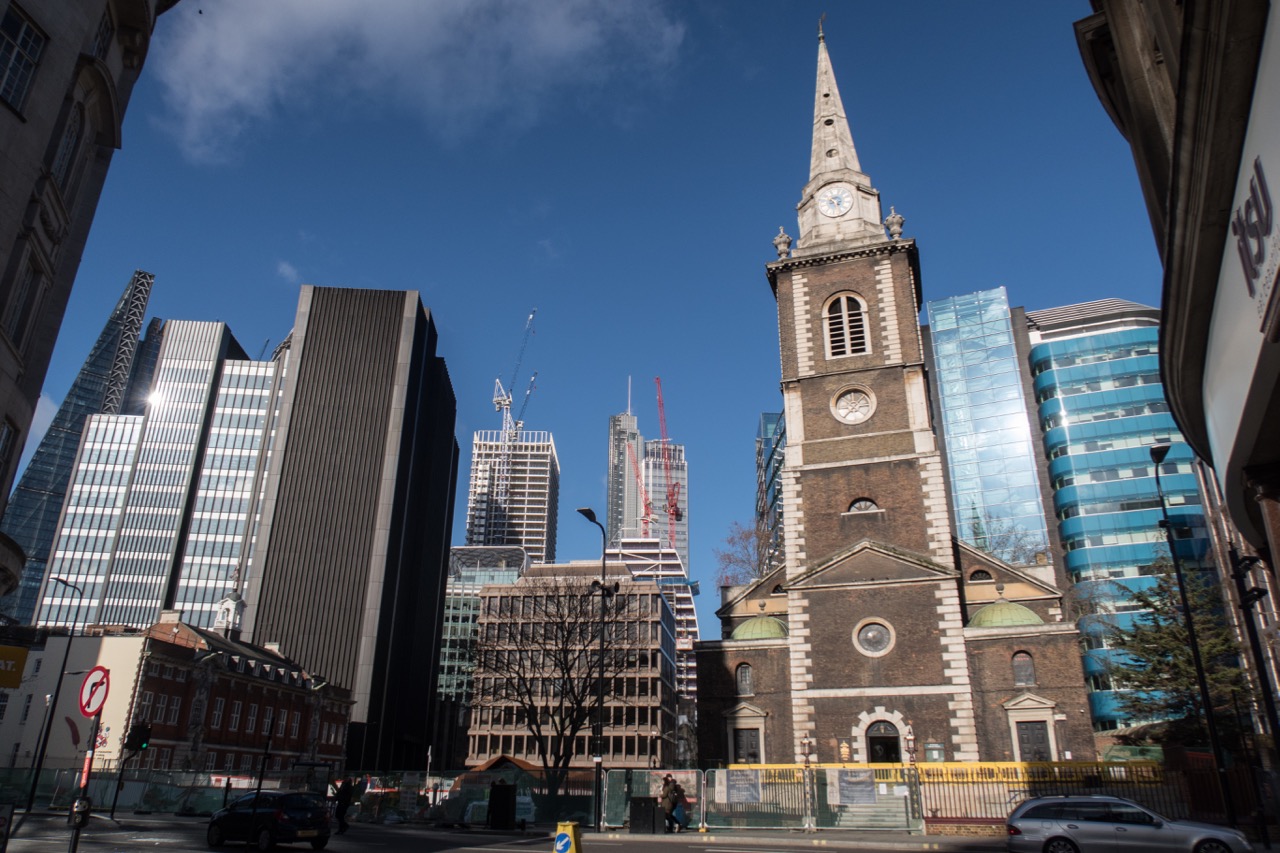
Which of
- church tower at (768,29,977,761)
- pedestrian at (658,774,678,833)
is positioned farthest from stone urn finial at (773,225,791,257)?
pedestrian at (658,774,678,833)

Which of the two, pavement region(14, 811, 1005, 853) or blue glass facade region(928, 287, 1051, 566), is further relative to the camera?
blue glass facade region(928, 287, 1051, 566)

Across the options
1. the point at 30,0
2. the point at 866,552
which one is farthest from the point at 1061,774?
the point at 30,0

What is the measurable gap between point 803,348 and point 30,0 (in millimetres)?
31583

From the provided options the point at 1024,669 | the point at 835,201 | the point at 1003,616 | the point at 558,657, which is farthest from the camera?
the point at 558,657

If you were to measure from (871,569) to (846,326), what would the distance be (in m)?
12.2

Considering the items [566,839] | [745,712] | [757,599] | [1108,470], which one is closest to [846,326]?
[757,599]

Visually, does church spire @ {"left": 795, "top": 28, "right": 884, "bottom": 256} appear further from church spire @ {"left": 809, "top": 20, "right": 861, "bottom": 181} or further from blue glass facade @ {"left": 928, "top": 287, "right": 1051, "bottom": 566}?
blue glass facade @ {"left": 928, "top": 287, "right": 1051, "bottom": 566}

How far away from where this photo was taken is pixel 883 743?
105ft

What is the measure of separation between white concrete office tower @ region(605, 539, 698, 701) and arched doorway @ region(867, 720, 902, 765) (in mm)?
129397

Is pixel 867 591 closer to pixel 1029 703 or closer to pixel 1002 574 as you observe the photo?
pixel 1029 703

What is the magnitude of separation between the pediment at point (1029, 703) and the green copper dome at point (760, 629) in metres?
10.1

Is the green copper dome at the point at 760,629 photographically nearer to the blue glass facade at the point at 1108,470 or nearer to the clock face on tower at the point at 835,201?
the clock face on tower at the point at 835,201

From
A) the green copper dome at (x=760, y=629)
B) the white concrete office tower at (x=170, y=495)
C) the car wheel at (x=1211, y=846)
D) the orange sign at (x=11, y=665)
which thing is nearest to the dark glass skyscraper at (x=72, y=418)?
the white concrete office tower at (x=170, y=495)

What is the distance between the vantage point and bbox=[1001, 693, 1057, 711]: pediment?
105 feet
